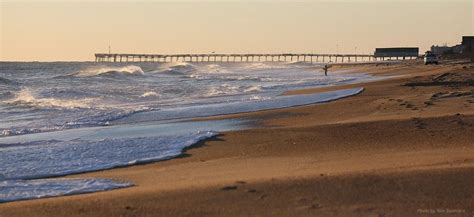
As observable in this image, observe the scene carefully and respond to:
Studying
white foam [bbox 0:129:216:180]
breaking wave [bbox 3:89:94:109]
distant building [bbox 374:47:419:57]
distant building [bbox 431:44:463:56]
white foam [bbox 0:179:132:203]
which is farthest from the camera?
distant building [bbox 374:47:419:57]

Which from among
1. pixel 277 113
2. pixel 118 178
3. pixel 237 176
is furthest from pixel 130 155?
pixel 277 113

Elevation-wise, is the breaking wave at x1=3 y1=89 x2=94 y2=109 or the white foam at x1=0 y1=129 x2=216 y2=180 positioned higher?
the white foam at x1=0 y1=129 x2=216 y2=180

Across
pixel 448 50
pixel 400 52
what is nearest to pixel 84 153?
pixel 448 50

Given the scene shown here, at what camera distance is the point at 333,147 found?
916cm

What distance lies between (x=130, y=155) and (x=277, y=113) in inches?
256

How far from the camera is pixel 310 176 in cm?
648

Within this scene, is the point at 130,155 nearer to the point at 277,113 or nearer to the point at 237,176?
the point at 237,176

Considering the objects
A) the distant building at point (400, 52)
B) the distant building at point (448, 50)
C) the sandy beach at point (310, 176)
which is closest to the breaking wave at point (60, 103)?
the sandy beach at point (310, 176)

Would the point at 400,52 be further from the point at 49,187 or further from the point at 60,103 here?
the point at 49,187

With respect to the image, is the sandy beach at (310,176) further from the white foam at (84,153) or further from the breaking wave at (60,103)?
the breaking wave at (60,103)

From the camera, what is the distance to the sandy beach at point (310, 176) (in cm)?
549

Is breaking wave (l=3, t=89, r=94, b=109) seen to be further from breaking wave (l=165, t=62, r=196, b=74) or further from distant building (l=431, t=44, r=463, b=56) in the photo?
distant building (l=431, t=44, r=463, b=56)

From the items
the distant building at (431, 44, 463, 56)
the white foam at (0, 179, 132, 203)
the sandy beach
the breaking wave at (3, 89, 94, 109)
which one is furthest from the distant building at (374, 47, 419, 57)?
the white foam at (0, 179, 132, 203)

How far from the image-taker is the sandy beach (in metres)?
5.49
